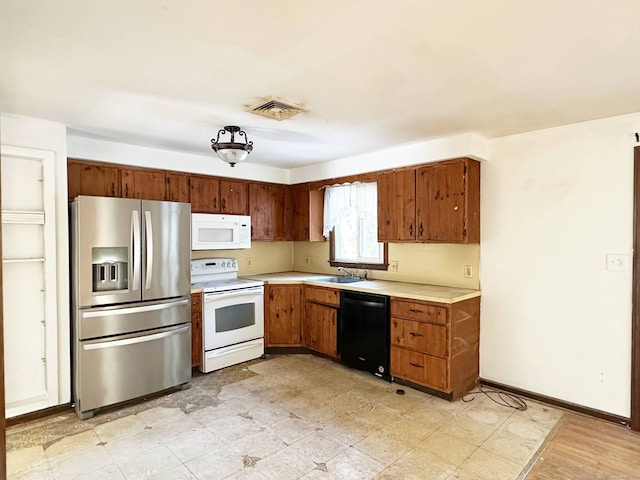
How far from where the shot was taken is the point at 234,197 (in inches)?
180

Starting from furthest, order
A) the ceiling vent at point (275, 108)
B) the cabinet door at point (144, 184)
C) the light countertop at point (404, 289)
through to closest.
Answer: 1. the cabinet door at point (144, 184)
2. the light countertop at point (404, 289)
3. the ceiling vent at point (275, 108)

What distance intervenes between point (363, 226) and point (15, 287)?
345 cm

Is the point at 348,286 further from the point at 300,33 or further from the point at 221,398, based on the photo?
the point at 300,33

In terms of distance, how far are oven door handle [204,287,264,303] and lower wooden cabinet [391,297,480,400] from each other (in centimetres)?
158

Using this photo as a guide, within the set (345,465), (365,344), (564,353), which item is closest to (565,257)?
(564,353)

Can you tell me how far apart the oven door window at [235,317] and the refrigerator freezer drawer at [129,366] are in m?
0.45

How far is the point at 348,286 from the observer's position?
→ 3947 millimetres

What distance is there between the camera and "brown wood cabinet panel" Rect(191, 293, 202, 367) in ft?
12.5

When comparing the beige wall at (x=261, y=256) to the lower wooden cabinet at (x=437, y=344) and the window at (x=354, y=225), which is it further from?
the lower wooden cabinet at (x=437, y=344)

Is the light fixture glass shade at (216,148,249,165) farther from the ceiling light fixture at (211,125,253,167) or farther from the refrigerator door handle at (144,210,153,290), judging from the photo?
the refrigerator door handle at (144,210,153,290)

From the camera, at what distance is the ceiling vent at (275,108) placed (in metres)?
2.51

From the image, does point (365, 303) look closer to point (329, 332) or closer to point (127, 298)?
point (329, 332)

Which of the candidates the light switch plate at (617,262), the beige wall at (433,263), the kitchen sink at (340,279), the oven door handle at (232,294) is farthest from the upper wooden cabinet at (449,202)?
the oven door handle at (232,294)

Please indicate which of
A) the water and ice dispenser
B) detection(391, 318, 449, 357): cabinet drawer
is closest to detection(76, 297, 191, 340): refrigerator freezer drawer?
the water and ice dispenser
